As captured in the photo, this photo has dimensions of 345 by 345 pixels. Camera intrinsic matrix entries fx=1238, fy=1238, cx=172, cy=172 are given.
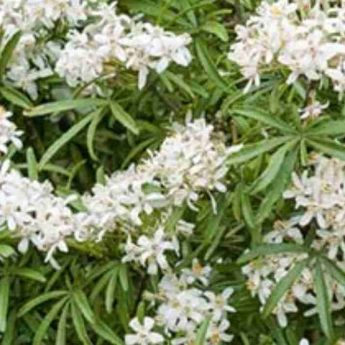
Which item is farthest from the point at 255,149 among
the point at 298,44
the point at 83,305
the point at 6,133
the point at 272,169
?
the point at 6,133

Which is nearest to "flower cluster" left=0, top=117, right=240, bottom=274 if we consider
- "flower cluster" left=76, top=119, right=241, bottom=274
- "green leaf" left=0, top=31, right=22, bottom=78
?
"flower cluster" left=76, top=119, right=241, bottom=274

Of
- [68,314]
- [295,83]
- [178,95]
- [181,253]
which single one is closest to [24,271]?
[68,314]

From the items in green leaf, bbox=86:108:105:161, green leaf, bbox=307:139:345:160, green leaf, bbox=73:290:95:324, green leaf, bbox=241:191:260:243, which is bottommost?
green leaf, bbox=73:290:95:324

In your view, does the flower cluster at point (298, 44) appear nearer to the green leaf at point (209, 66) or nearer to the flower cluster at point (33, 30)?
the green leaf at point (209, 66)

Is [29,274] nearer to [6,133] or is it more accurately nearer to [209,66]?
[6,133]

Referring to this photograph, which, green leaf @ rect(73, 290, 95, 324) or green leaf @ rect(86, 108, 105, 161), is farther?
green leaf @ rect(86, 108, 105, 161)

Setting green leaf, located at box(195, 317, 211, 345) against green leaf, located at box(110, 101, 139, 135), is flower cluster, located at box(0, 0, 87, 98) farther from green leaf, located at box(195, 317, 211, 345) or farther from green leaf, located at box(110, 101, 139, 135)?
green leaf, located at box(195, 317, 211, 345)

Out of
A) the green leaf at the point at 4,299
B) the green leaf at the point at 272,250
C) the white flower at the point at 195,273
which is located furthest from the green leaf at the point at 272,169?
the green leaf at the point at 4,299
